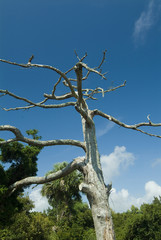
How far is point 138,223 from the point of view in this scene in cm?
1900

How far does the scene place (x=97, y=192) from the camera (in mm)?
5516

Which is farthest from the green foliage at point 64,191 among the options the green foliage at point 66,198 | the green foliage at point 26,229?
the green foliage at point 26,229

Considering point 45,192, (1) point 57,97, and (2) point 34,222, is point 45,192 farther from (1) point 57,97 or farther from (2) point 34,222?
(1) point 57,97

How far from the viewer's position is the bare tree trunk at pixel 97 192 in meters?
5.05

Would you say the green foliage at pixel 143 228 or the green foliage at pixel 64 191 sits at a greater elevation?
the green foliage at pixel 64 191

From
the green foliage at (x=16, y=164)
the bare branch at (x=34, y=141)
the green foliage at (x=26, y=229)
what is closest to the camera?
the bare branch at (x=34, y=141)

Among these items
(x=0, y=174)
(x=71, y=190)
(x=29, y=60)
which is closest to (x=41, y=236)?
(x=71, y=190)

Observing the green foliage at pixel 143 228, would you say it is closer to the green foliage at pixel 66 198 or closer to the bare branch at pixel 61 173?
the green foliage at pixel 66 198

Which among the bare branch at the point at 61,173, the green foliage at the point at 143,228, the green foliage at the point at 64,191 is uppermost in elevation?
the green foliage at the point at 64,191

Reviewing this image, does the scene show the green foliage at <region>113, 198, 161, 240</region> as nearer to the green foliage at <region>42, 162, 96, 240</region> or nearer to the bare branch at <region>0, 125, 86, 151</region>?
the green foliage at <region>42, 162, 96, 240</region>

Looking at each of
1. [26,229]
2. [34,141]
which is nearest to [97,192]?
[34,141]

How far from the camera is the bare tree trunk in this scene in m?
5.05

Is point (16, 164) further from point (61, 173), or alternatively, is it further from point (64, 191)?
point (64, 191)

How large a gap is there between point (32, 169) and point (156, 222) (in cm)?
1693
